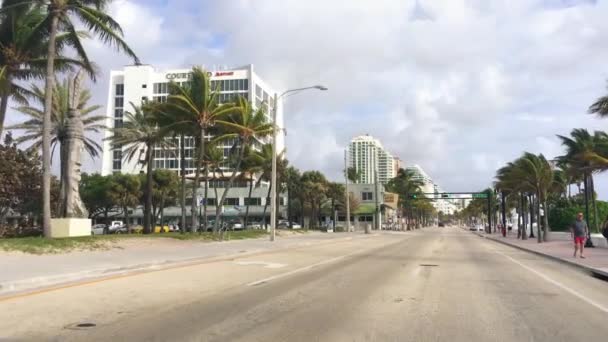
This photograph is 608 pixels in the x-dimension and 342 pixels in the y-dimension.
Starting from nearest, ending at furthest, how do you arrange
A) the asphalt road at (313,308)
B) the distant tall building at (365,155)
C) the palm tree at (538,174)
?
1. the asphalt road at (313,308)
2. the palm tree at (538,174)
3. the distant tall building at (365,155)

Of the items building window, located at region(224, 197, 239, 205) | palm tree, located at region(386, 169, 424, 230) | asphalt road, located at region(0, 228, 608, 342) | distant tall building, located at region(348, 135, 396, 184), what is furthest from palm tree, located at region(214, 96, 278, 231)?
distant tall building, located at region(348, 135, 396, 184)

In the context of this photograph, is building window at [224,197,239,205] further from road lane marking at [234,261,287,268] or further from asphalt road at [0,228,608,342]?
asphalt road at [0,228,608,342]

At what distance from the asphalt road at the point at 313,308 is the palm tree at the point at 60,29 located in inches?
399

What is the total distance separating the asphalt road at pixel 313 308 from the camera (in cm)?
781

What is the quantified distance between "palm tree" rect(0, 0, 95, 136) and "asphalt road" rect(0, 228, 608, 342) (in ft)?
49.2

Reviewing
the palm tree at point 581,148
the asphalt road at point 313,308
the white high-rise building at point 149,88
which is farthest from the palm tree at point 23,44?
the white high-rise building at point 149,88

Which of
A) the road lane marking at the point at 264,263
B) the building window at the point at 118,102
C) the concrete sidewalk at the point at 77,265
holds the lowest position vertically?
the road lane marking at the point at 264,263

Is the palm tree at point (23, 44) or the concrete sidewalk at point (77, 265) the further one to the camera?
the palm tree at point (23, 44)

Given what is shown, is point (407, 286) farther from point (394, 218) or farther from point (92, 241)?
point (394, 218)

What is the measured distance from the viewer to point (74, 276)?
45.9ft

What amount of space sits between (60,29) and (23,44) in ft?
6.14

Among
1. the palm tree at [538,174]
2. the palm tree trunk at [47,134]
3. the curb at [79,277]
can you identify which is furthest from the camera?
the palm tree at [538,174]

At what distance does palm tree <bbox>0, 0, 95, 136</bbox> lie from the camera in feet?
80.9

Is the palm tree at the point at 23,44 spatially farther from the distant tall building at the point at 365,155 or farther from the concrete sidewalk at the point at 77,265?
the distant tall building at the point at 365,155
